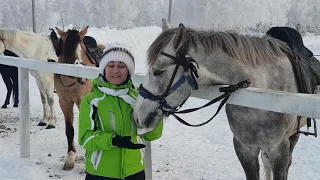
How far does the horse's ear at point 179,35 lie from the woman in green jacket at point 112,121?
341 mm

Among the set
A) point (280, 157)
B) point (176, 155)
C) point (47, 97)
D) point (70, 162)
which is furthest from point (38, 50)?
point (280, 157)

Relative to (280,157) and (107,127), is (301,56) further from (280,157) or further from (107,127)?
(107,127)

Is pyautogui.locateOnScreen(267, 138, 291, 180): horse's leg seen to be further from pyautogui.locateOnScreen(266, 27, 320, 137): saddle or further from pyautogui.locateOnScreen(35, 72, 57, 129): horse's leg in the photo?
pyautogui.locateOnScreen(35, 72, 57, 129): horse's leg

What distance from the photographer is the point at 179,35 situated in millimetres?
2186

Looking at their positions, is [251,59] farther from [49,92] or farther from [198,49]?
[49,92]

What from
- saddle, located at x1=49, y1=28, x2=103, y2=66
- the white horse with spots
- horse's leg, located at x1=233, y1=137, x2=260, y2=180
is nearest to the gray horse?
horse's leg, located at x1=233, y1=137, x2=260, y2=180

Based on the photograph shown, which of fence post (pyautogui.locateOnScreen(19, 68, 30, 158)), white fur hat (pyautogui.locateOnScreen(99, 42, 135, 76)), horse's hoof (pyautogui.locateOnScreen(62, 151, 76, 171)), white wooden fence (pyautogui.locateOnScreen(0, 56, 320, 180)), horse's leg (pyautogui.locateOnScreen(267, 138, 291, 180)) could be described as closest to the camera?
white wooden fence (pyautogui.locateOnScreen(0, 56, 320, 180))

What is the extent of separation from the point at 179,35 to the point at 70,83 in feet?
9.05

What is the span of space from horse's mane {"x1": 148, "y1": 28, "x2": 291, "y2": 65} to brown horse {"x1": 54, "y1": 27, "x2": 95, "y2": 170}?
2.22 meters

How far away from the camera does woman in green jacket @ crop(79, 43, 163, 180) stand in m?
2.18

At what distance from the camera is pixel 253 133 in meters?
2.62

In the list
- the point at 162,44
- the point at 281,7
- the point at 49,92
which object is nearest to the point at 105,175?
the point at 162,44

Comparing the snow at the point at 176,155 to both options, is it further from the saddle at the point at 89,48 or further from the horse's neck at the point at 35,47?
the horse's neck at the point at 35,47

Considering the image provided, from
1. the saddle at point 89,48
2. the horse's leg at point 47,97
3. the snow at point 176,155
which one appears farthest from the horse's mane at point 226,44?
the horse's leg at point 47,97
